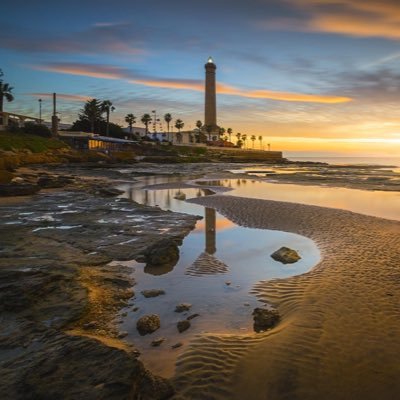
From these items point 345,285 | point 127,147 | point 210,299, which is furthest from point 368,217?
point 127,147

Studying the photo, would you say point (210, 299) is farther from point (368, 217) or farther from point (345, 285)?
point (368, 217)

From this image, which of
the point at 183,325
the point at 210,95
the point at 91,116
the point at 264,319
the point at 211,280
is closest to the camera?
the point at 183,325

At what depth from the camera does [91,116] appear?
98.9 metres

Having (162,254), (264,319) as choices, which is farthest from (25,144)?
(264,319)

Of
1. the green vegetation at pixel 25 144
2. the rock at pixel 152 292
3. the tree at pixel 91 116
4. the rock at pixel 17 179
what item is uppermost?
the tree at pixel 91 116

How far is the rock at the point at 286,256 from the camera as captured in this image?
32.5 ft

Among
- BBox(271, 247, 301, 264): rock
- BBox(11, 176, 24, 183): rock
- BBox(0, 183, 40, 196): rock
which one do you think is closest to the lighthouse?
BBox(11, 176, 24, 183): rock

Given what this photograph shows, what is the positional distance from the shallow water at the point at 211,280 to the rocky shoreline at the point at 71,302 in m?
0.39

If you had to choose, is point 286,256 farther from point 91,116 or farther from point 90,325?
point 91,116

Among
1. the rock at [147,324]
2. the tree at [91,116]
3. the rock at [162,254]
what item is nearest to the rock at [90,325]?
the rock at [147,324]

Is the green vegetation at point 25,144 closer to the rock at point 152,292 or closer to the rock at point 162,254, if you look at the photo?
the rock at point 162,254

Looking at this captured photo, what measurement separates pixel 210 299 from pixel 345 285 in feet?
9.94

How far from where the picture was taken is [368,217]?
16656mm

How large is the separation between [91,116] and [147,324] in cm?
10039
